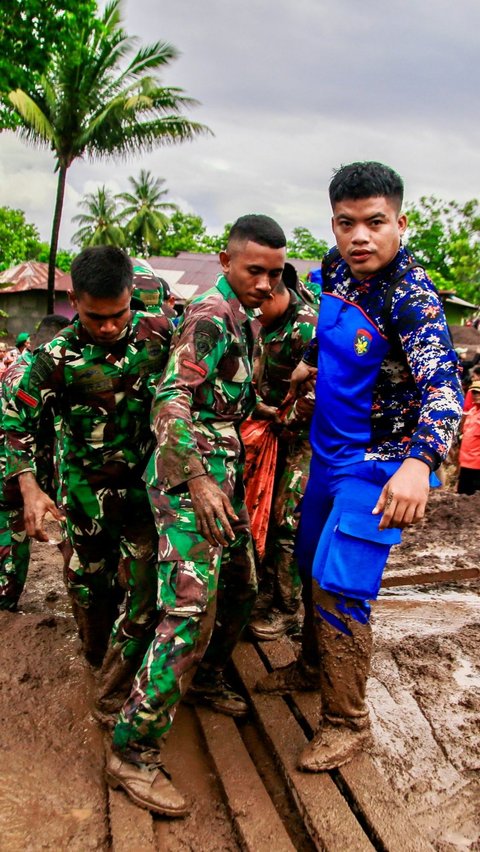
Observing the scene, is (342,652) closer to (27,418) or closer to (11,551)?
(27,418)

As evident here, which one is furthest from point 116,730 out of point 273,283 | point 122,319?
point 273,283

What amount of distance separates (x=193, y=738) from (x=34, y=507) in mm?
1139

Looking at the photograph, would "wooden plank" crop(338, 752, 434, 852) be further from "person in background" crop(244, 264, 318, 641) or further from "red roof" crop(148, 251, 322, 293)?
"red roof" crop(148, 251, 322, 293)

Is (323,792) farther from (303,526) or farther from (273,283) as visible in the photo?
(273,283)

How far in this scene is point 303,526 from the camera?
2.88 meters

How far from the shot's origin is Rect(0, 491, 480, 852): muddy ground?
236cm

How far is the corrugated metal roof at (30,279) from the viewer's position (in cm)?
2781

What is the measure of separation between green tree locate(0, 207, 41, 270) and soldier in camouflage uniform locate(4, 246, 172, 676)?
115ft

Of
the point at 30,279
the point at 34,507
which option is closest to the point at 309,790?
the point at 34,507

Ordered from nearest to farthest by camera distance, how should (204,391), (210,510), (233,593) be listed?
(210,510) → (204,391) → (233,593)

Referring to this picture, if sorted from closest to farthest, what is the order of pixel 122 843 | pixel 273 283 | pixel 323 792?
pixel 122 843, pixel 323 792, pixel 273 283

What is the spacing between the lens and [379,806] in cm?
234

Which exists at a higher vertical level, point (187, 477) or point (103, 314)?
point (103, 314)

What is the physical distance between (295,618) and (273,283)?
1.95m
